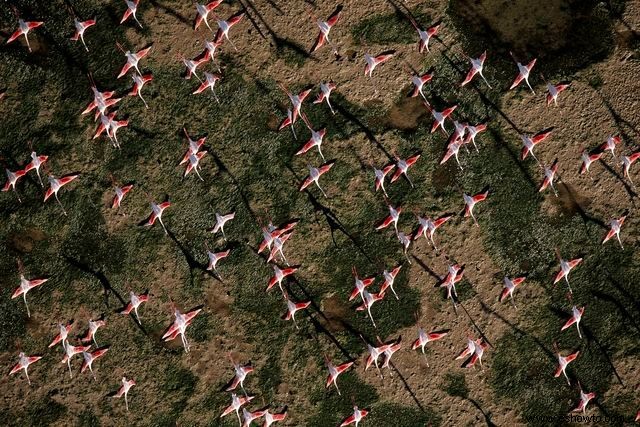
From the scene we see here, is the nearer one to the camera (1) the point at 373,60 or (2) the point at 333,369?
(1) the point at 373,60

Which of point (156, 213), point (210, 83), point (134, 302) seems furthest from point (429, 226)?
point (134, 302)

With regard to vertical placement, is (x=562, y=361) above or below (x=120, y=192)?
below

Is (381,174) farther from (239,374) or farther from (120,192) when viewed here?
(120,192)

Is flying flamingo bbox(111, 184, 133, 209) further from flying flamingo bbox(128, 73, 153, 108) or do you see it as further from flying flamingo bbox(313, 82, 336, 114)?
flying flamingo bbox(313, 82, 336, 114)

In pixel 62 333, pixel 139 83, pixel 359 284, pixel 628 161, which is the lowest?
pixel 62 333

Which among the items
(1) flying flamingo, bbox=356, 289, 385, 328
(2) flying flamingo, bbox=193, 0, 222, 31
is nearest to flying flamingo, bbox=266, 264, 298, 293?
(1) flying flamingo, bbox=356, 289, 385, 328

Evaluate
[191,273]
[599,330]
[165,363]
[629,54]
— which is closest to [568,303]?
[599,330]

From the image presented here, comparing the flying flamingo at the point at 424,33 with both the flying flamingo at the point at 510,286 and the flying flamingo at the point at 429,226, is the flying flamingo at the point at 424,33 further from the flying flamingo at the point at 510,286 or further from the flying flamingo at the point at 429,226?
the flying flamingo at the point at 510,286

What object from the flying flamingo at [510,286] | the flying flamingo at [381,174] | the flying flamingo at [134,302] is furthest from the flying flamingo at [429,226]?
the flying flamingo at [134,302]
